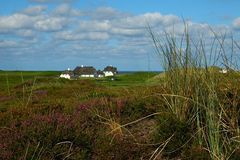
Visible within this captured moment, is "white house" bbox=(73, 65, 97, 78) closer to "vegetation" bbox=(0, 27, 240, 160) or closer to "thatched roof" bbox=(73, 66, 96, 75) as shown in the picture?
"thatched roof" bbox=(73, 66, 96, 75)

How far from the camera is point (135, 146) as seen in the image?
841 centimetres

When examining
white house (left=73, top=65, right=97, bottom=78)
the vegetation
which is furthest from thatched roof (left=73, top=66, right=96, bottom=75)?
the vegetation

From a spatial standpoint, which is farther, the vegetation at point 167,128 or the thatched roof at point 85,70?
the thatched roof at point 85,70

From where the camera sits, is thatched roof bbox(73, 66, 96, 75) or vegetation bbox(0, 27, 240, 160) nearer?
vegetation bbox(0, 27, 240, 160)

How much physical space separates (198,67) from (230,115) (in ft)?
3.87

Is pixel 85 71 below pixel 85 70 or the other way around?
below

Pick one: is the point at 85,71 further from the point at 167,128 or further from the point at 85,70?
the point at 167,128

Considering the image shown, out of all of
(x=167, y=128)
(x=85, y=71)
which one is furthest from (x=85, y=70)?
(x=167, y=128)

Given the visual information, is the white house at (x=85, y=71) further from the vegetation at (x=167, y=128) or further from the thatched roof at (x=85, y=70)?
the vegetation at (x=167, y=128)

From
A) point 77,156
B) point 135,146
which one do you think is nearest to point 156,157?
point 135,146

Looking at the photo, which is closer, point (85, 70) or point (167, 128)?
point (167, 128)

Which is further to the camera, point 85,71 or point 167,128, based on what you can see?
point 85,71

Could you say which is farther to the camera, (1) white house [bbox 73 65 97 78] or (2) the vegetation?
(1) white house [bbox 73 65 97 78]

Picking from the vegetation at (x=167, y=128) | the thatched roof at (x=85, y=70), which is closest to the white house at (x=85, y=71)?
the thatched roof at (x=85, y=70)
